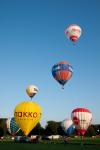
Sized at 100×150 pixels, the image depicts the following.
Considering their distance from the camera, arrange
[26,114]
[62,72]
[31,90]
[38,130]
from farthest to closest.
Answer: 1. [38,130]
2. [31,90]
3. [62,72]
4. [26,114]

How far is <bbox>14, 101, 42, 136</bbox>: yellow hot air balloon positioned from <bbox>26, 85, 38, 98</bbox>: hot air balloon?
13931mm

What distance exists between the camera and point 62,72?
4850cm

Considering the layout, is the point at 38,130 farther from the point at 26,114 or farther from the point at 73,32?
the point at 73,32

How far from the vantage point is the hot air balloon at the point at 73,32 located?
47.4 meters

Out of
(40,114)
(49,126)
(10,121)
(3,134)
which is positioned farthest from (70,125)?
(49,126)

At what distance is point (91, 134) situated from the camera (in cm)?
13488

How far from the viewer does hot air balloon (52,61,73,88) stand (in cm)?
4831

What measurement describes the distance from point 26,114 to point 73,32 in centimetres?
1156

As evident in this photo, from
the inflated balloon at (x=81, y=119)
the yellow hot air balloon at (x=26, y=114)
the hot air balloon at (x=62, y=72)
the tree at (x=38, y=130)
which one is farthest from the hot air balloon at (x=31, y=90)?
the tree at (x=38, y=130)

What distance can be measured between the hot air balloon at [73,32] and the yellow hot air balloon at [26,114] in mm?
9607

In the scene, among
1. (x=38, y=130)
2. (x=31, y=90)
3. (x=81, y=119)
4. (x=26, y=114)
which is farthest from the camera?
(x=38, y=130)

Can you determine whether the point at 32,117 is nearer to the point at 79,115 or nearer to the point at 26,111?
the point at 26,111

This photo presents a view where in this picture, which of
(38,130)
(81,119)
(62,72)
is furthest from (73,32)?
(38,130)

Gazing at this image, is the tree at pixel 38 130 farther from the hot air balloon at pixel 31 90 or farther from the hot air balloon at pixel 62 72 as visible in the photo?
the hot air balloon at pixel 62 72
